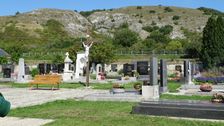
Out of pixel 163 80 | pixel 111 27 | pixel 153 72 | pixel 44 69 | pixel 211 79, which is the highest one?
pixel 111 27

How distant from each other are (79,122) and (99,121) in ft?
1.57

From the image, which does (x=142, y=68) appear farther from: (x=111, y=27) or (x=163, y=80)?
(x=111, y=27)

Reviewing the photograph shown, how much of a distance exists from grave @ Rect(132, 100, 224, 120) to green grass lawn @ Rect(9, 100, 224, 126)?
329 mm

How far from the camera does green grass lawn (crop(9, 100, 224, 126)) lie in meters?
10.1

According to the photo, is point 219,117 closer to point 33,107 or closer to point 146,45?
point 33,107

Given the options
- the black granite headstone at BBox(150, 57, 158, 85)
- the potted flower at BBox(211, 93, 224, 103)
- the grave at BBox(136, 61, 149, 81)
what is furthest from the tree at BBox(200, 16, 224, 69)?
the potted flower at BBox(211, 93, 224, 103)

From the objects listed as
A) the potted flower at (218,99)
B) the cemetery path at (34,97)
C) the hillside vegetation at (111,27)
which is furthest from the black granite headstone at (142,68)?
the hillside vegetation at (111,27)

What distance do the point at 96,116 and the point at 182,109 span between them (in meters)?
2.18

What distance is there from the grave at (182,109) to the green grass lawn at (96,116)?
33 cm

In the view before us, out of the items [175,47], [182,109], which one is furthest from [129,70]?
[175,47]

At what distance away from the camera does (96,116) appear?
443 inches

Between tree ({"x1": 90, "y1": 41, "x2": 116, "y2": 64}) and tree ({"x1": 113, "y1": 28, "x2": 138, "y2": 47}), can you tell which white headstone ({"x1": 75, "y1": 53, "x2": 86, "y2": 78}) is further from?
tree ({"x1": 113, "y1": 28, "x2": 138, "y2": 47})

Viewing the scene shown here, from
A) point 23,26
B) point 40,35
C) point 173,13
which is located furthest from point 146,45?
point 173,13

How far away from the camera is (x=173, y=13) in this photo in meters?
124
